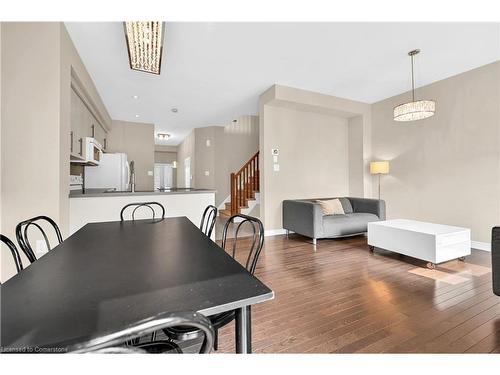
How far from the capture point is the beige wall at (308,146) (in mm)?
4492

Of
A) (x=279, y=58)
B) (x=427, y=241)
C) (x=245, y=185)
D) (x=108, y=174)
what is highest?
(x=279, y=58)

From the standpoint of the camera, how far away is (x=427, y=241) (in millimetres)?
2678

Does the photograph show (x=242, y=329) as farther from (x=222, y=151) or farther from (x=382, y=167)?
(x=222, y=151)

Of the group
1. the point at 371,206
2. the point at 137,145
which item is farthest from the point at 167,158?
the point at 371,206

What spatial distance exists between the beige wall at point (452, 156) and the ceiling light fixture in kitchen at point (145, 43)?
4.43m

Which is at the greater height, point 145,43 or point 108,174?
point 145,43

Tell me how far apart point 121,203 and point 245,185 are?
11.1 feet

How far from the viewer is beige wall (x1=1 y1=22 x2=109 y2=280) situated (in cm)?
217

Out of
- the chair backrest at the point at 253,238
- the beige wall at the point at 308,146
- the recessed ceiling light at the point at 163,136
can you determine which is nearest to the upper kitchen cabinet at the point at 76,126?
the chair backrest at the point at 253,238

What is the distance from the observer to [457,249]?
2781mm

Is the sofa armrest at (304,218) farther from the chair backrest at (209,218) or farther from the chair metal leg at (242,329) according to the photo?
the chair metal leg at (242,329)

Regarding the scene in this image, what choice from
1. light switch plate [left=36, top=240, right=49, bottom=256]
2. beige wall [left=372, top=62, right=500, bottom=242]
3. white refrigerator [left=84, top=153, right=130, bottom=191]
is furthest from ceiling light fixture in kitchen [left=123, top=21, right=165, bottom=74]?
beige wall [left=372, top=62, right=500, bottom=242]

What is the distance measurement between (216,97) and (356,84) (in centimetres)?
256

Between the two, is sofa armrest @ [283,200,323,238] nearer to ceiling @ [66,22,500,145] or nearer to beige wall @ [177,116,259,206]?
ceiling @ [66,22,500,145]
